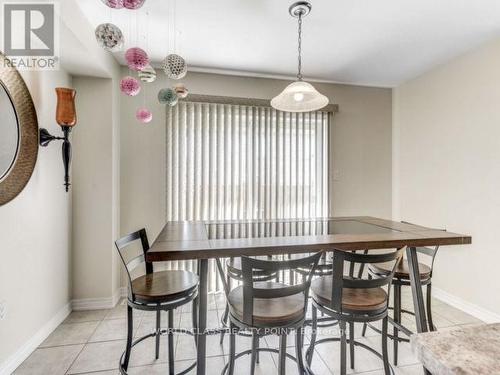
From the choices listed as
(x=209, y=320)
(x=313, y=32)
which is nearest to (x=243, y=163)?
(x=313, y=32)

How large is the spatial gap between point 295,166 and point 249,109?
913 millimetres

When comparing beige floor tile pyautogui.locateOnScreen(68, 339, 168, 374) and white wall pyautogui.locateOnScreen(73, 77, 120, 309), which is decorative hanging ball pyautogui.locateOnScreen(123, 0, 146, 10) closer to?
white wall pyautogui.locateOnScreen(73, 77, 120, 309)

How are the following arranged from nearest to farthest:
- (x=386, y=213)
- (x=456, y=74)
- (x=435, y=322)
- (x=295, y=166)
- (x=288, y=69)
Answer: (x=435, y=322) < (x=456, y=74) < (x=288, y=69) < (x=295, y=166) < (x=386, y=213)

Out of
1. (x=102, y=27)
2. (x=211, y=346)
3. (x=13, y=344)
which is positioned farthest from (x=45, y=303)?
(x=102, y=27)

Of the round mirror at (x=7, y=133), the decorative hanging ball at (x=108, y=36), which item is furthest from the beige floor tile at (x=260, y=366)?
the decorative hanging ball at (x=108, y=36)

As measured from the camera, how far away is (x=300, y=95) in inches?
84.4

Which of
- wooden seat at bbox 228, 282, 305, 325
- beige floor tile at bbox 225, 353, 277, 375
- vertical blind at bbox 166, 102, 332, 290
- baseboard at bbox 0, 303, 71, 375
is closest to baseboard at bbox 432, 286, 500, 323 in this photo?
vertical blind at bbox 166, 102, 332, 290

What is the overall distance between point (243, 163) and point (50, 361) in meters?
2.48

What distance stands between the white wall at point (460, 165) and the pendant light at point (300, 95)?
5.70 ft

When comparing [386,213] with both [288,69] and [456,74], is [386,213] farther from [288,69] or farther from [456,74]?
[288,69]

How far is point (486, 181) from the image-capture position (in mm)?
2643

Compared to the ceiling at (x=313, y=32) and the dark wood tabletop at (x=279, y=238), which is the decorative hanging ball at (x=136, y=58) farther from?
the dark wood tabletop at (x=279, y=238)

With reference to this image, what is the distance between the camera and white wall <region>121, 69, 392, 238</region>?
3.12 meters

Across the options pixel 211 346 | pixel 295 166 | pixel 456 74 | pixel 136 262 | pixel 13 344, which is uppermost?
pixel 456 74
